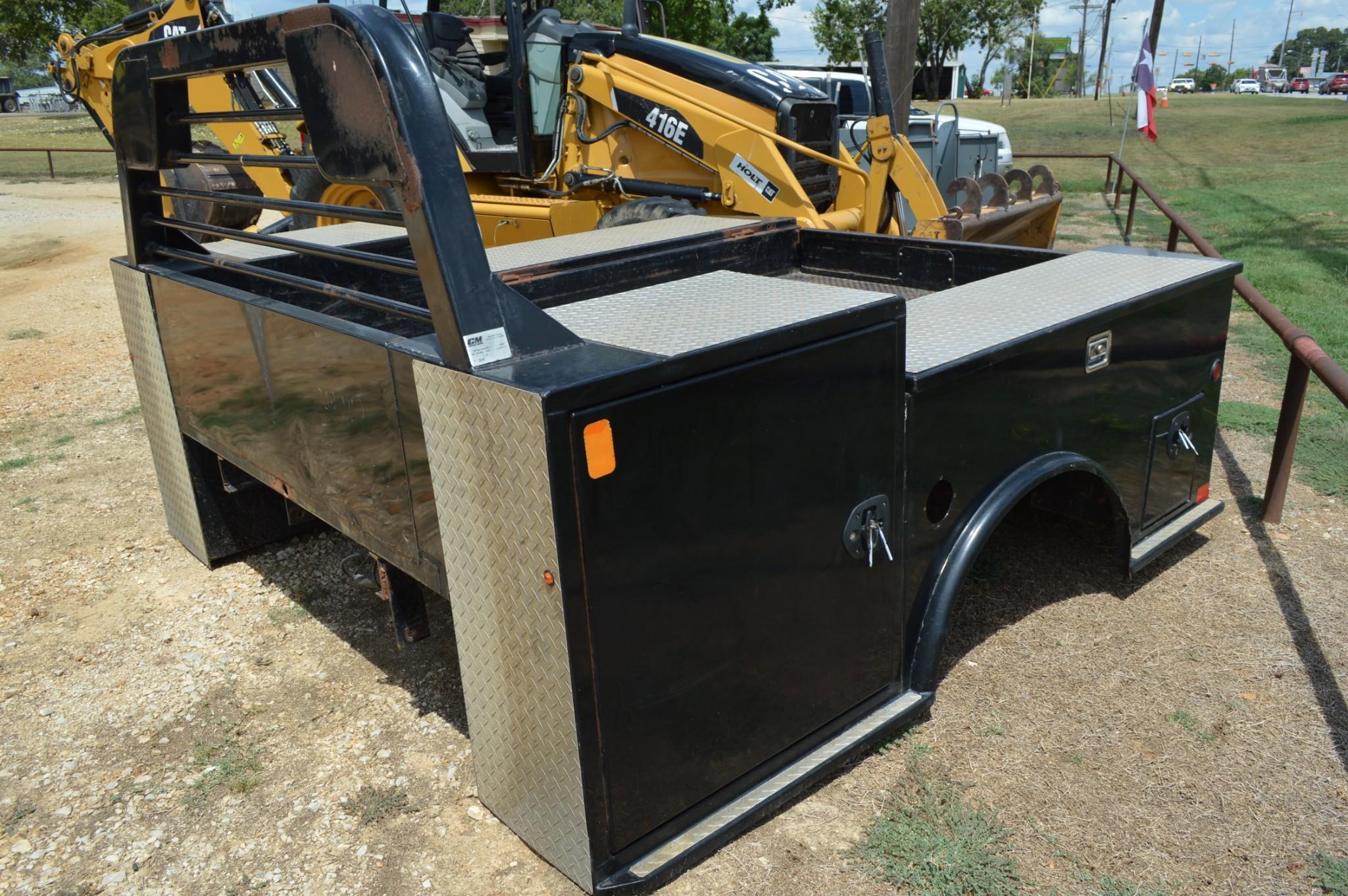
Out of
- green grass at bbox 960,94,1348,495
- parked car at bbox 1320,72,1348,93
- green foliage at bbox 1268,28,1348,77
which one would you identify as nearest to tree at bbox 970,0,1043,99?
green grass at bbox 960,94,1348,495

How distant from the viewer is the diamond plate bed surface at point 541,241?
12.8 ft

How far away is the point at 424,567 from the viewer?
2742 millimetres

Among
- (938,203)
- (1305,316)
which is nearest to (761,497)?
(938,203)

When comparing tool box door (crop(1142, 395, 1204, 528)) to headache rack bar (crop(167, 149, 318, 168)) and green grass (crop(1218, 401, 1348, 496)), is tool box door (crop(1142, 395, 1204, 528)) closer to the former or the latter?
green grass (crop(1218, 401, 1348, 496))

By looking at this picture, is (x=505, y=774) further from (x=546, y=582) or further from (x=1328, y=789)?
(x=1328, y=789)

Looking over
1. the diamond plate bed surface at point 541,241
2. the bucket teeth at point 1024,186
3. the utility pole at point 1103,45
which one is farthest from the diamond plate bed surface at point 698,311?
the utility pole at point 1103,45

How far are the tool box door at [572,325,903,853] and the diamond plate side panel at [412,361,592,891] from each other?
0.08 metres

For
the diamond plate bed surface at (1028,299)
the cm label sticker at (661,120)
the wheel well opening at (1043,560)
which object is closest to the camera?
the diamond plate bed surface at (1028,299)

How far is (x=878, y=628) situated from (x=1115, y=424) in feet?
3.82

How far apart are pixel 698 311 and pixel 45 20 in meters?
51.0

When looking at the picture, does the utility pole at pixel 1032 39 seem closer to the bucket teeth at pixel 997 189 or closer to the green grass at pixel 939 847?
the bucket teeth at pixel 997 189

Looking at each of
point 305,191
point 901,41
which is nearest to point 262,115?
point 305,191

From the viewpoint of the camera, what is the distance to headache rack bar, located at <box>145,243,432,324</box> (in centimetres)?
249

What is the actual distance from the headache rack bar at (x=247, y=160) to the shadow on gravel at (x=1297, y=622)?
3133 mm
